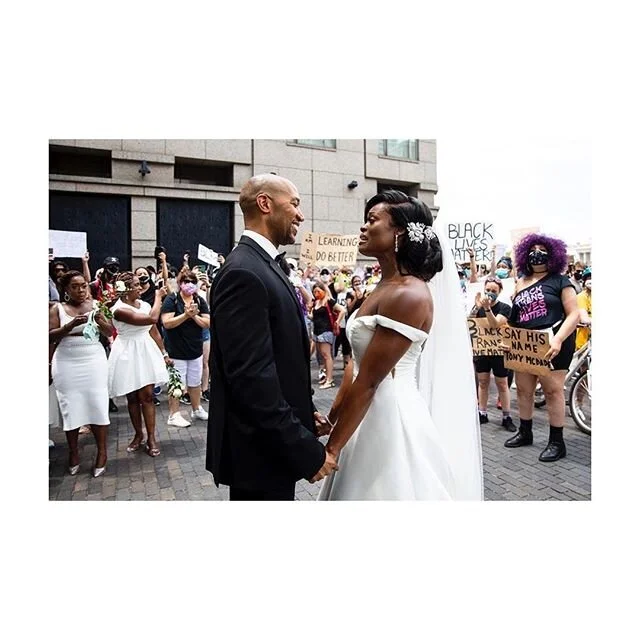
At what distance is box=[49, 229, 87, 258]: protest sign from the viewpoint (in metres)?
4.06

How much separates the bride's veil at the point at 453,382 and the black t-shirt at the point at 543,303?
1.91 m

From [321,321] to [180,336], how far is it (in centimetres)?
245

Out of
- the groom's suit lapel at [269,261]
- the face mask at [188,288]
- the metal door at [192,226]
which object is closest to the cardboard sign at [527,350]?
the groom's suit lapel at [269,261]

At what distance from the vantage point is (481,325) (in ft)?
15.8

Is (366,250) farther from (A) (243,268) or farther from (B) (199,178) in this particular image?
(B) (199,178)

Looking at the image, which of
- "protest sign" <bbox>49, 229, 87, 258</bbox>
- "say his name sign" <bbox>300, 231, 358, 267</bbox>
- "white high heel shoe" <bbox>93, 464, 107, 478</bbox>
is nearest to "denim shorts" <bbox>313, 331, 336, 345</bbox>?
"say his name sign" <bbox>300, 231, 358, 267</bbox>

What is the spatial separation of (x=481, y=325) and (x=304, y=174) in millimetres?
4864

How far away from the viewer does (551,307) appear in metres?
4.02

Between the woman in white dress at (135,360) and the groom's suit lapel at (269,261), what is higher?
the groom's suit lapel at (269,261)

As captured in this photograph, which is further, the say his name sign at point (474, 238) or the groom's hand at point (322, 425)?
the say his name sign at point (474, 238)

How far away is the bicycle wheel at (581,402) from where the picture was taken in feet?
15.5

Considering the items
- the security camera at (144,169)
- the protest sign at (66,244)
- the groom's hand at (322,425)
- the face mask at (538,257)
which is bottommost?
the groom's hand at (322,425)

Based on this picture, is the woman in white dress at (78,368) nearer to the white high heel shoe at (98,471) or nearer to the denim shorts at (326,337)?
the white high heel shoe at (98,471)

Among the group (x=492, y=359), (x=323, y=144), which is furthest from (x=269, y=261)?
(x=323, y=144)
